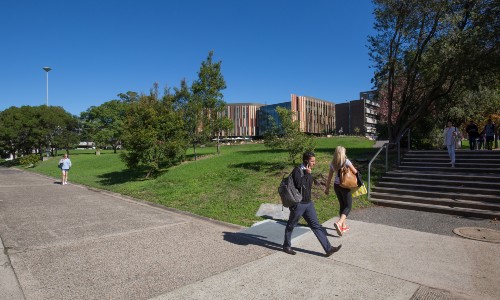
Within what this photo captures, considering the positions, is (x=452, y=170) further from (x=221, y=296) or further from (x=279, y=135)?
(x=221, y=296)

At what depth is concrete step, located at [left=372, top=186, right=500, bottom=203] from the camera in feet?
26.6

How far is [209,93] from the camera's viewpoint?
20250 mm

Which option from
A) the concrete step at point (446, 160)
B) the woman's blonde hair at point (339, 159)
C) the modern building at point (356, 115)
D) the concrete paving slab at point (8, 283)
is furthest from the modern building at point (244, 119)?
the concrete paving slab at point (8, 283)

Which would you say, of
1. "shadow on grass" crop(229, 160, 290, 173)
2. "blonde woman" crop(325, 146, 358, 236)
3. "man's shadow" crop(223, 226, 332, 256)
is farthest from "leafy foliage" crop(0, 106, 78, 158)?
"blonde woman" crop(325, 146, 358, 236)

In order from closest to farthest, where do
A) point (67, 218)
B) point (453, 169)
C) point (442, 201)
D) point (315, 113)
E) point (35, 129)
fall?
point (67, 218) → point (442, 201) → point (453, 169) → point (35, 129) → point (315, 113)

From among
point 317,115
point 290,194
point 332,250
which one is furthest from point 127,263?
point 317,115

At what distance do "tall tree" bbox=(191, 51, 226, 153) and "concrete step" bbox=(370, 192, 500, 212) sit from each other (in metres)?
12.7

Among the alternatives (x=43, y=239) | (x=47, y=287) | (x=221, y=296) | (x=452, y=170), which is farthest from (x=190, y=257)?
(x=452, y=170)

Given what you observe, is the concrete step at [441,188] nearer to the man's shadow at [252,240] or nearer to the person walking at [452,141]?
the person walking at [452,141]

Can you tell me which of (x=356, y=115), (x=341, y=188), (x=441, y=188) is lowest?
(x=441, y=188)

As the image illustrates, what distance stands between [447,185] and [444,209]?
168 cm

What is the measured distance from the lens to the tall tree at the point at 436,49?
12.9 meters

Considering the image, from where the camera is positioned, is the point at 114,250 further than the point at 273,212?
No

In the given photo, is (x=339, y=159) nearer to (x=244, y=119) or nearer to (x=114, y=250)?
(x=114, y=250)
